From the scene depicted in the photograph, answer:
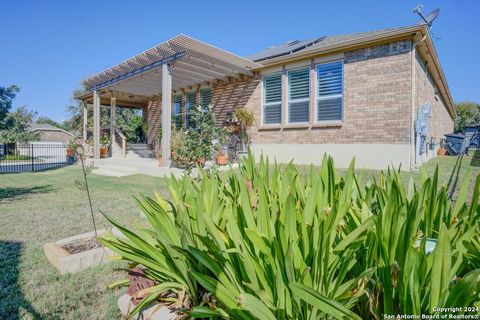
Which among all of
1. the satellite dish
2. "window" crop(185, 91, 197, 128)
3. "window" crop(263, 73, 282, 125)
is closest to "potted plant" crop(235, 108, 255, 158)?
"window" crop(263, 73, 282, 125)

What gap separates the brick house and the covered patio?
0.15ft

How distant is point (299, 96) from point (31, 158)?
86.5ft

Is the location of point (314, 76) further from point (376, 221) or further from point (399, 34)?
point (376, 221)

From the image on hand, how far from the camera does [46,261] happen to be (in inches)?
128

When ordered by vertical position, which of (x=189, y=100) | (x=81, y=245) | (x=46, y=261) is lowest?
(x=46, y=261)

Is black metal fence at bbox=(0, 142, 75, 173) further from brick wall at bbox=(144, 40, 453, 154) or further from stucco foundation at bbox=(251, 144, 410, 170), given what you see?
brick wall at bbox=(144, 40, 453, 154)

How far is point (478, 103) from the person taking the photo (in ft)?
150

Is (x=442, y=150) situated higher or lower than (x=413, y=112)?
lower

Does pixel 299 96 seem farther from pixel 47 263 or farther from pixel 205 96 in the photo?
pixel 47 263

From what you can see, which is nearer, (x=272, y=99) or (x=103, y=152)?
(x=272, y=99)

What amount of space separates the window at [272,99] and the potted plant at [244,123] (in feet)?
2.11

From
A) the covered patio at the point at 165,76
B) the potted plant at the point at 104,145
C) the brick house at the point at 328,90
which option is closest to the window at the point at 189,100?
the covered patio at the point at 165,76

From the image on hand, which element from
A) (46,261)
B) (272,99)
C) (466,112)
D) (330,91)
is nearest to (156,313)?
(46,261)

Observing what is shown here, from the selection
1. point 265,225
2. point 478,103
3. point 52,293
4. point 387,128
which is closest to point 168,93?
point 387,128
